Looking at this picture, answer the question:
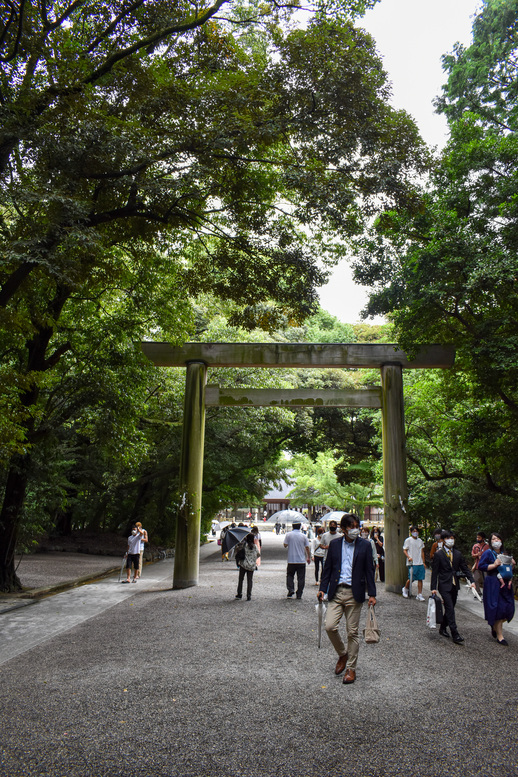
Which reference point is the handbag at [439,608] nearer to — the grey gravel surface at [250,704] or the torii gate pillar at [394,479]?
the grey gravel surface at [250,704]

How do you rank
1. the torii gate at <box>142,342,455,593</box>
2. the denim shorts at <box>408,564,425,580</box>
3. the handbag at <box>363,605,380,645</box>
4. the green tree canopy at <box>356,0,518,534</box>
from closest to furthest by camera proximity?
the handbag at <box>363,605,380,645</box>, the green tree canopy at <box>356,0,518,534</box>, the denim shorts at <box>408,564,425,580</box>, the torii gate at <box>142,342,455,593</box>

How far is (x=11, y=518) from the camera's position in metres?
10.8

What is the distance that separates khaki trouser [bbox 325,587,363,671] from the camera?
5.27 m

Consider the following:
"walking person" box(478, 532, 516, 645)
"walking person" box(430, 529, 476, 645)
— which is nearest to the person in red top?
"walking person" box(478, 532, 516, 645)

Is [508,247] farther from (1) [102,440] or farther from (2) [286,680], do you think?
(1) [102,440]

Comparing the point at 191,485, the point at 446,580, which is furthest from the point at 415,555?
the point at 191,485

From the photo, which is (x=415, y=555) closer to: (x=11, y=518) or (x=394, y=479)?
(x=394, y=479)

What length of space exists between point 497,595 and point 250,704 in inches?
171

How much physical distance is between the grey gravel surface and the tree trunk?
3.07m

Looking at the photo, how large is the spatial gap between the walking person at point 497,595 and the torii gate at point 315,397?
414 cm

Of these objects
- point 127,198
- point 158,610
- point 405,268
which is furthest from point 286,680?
point 405,268

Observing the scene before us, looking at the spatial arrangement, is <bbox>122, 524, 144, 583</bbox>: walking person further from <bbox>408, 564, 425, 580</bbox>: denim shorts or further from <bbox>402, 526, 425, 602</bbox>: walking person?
<bbox>408, 564, 425, 580</bbox>: denim shorts

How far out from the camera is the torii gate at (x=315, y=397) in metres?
11.8

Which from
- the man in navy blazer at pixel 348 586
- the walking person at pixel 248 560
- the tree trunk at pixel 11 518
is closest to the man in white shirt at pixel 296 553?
the walking person at pixel 248 560
